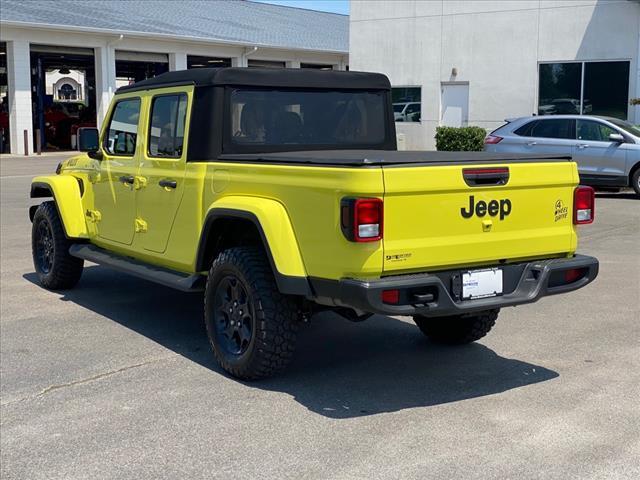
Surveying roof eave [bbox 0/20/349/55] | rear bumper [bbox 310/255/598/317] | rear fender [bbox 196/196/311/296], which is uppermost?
roof eave [bbox 0/20/349/55]

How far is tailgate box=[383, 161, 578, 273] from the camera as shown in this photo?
461 centimetres

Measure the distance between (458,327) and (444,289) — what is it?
5.01ft

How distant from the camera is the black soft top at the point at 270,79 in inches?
234

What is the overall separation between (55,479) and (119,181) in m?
3.29

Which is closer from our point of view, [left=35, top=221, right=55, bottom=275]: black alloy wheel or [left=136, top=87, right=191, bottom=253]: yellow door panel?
[left=136, top=87, right=191, bottom=253]: yellow door panel

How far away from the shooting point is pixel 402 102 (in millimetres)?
25031

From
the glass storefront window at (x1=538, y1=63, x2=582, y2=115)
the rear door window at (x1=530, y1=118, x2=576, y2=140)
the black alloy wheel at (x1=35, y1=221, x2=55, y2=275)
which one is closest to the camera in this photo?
the black alloy wheel at (x1=35, y1=221, x2=55, y2=275)

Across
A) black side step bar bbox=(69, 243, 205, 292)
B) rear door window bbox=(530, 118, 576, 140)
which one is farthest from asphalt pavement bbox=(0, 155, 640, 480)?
rear door window bbox=(530, 118, 576, 140)

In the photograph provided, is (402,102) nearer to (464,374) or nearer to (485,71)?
(485,71)

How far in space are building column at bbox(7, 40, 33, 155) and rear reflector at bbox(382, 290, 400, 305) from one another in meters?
27.4

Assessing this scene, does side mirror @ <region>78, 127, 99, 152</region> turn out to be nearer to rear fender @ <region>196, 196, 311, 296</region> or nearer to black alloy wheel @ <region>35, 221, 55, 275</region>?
black alloy wheel @ <region>35, 221, 55, 275</region>

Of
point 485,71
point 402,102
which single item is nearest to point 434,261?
point 485,71

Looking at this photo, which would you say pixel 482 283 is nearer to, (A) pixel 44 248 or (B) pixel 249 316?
(B) pixel 249 316

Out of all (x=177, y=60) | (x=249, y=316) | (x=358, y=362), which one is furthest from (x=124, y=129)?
(x=177, y=60)
